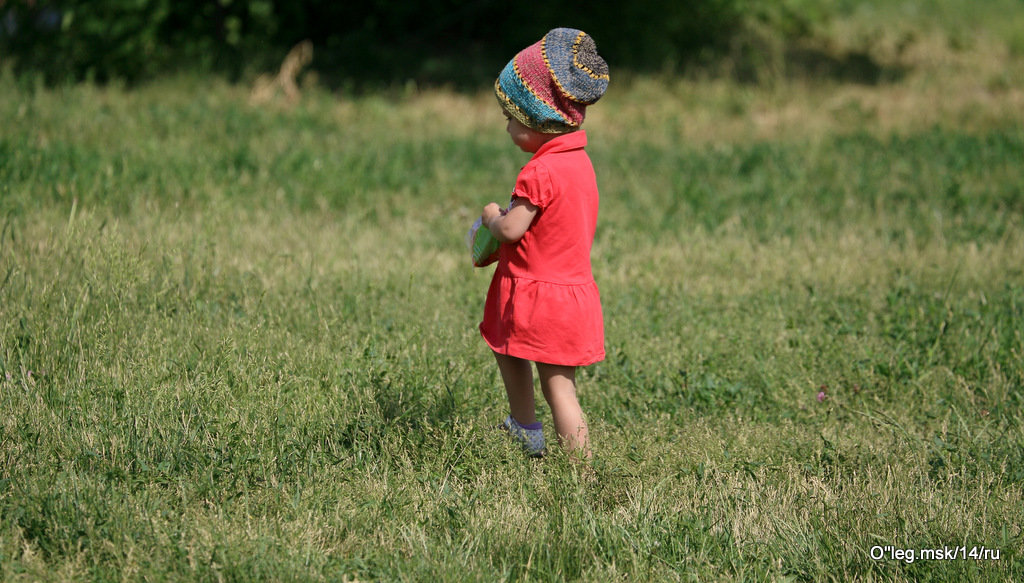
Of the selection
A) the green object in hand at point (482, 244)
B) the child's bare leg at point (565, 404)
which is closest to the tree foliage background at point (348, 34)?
the green object in hand at point (482, 244)

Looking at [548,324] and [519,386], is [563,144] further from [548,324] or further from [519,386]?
[519,386]

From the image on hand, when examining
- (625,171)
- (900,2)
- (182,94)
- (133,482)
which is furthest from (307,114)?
(900,2)

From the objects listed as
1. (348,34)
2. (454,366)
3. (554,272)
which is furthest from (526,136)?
(348,34)

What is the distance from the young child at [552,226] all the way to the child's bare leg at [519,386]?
0.36 ft

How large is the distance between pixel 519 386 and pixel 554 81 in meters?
1.20

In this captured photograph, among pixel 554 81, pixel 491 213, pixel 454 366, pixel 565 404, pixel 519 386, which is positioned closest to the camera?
pixel 554 81

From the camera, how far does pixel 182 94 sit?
32.5ft

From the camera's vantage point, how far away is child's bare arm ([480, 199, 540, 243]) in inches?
137

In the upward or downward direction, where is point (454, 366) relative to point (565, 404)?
downward

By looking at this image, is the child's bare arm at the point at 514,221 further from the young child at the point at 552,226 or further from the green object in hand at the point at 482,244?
the green object in hand at the point at 482,244

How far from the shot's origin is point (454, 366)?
14.8 ft

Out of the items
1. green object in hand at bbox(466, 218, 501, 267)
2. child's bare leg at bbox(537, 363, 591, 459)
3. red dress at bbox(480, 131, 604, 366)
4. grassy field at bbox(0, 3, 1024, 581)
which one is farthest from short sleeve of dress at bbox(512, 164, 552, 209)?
grassy field at bbox(0, 3, 1024, 581)

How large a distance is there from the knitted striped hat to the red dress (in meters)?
0.12

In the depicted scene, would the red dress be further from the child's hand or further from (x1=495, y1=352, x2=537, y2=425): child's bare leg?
(x1=495, y1=352, x2=537, y2=425): child's bare leg
